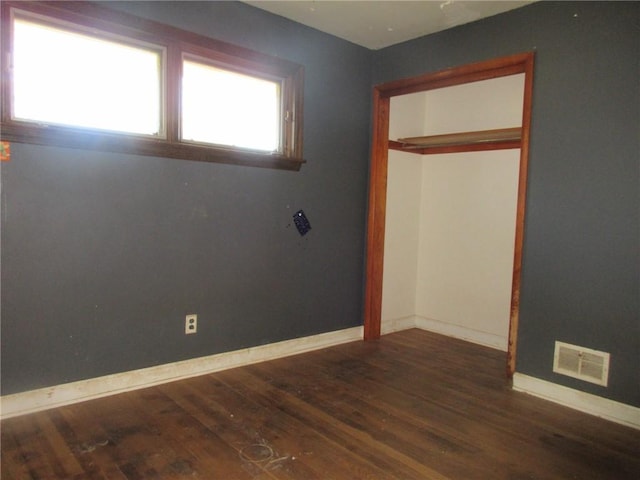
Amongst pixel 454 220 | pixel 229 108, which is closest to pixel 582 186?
pixel 454 220

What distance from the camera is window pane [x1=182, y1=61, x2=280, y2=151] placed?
2.86 metres

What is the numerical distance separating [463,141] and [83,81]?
2.95 m

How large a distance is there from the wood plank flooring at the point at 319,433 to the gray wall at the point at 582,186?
18.1 inches

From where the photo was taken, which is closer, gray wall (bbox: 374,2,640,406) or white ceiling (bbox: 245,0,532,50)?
gray wall (bbox: 374,2,640,406)

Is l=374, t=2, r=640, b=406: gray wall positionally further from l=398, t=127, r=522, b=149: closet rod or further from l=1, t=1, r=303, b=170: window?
l=1, t=1, r=303, b=170: window

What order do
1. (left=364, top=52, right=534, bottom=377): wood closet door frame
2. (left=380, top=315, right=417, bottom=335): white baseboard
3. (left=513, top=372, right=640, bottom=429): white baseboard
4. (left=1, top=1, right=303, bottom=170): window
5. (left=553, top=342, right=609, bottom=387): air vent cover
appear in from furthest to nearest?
(left=380, top=315, right=417, bottom=335): white baseboard, (left=364, top=52, right=534, bottom=377): wood closet door frame, (left=553, top=342, right=609, bottom=387): air vent cover, (left=513, top=372, right=640, bottom=429): white baseboard, (left=1, top=1, right=303, bottom=170): window

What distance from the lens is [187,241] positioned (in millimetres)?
A: 2844

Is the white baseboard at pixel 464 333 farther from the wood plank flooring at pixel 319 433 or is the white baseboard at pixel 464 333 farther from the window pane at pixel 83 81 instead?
the window pane at pixel 83 81

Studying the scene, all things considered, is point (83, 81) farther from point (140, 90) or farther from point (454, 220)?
point (454, 220)

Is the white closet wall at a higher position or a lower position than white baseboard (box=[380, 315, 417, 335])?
higher

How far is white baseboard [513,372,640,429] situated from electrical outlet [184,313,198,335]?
85.0 inches

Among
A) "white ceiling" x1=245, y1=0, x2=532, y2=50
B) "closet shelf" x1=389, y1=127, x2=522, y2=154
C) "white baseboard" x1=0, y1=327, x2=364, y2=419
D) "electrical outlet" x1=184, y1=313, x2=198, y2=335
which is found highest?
"white ceiling" x1=245, y1=0, x2=532, y2=50

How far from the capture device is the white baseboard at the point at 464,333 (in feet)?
12.5

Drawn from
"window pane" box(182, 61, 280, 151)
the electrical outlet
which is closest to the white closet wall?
"window pane" box(182, 61, 280, 151)
